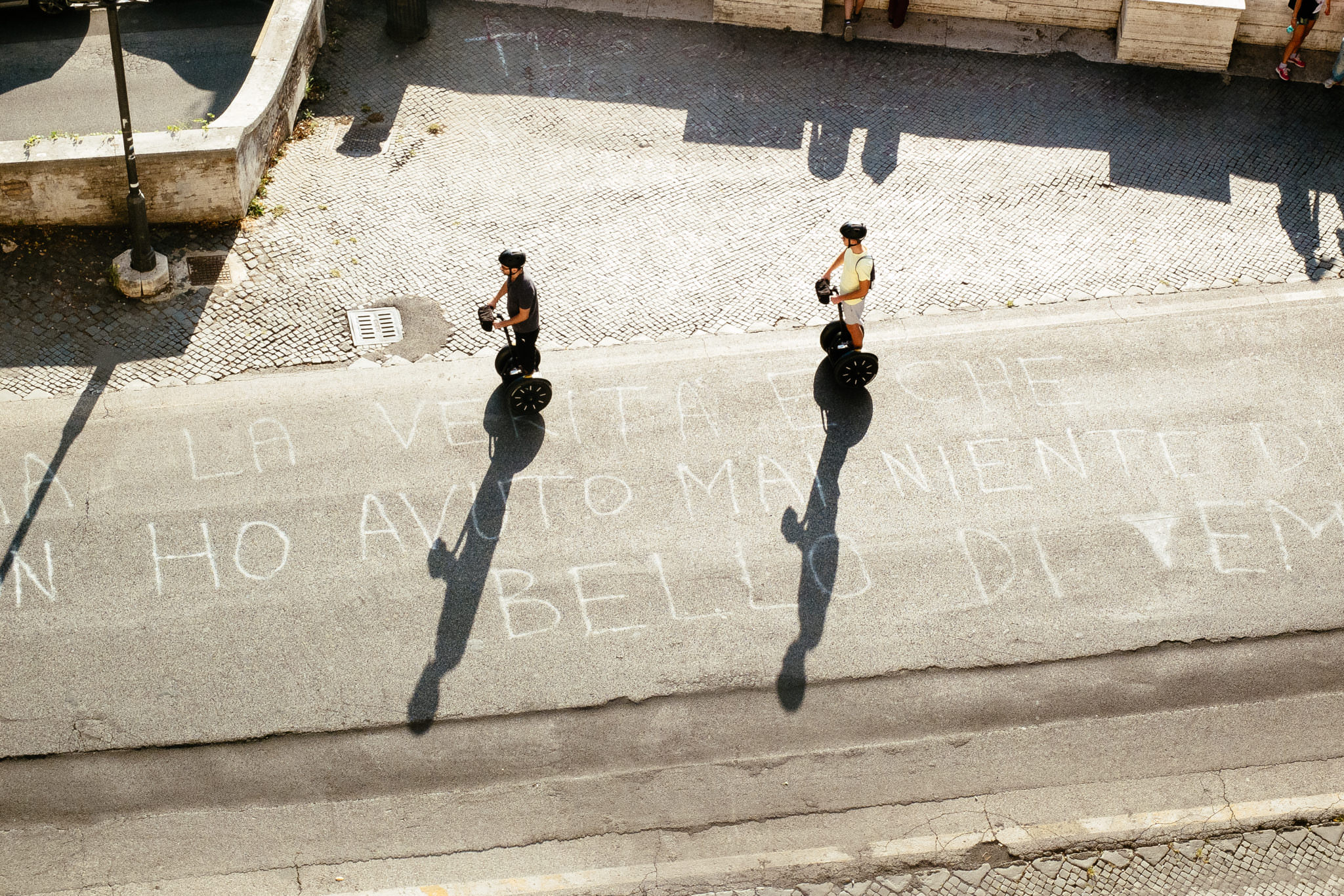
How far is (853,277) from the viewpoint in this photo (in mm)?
10664

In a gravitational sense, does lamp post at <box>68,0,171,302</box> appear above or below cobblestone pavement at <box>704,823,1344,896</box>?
above

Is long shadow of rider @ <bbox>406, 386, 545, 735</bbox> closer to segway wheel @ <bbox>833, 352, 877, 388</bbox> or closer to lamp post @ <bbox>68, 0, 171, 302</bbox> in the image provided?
segway wheel @ <bbox>833, 352, 877, 388</bbox>

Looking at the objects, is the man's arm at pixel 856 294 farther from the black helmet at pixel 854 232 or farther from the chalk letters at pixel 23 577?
the chalk letters at pixel 23 577

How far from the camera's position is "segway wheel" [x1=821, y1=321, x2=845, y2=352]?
11.1m

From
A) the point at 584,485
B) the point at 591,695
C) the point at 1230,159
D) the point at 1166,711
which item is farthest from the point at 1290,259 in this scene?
the point at 591,695

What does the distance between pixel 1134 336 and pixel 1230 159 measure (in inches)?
146

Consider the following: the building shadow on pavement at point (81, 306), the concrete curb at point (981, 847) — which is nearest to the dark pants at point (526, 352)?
the building shadow on pavement at point (81, 306)

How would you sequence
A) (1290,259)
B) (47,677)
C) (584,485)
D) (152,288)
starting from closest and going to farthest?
(47,677) < (584,485) < (152,288) < (1290,259)

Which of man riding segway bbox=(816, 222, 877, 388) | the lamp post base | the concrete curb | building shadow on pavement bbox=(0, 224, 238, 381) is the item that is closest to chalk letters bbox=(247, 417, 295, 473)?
building shadow on pavement bbox=(0, 224, 238, 381)

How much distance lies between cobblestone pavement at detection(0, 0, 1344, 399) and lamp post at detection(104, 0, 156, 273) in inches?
18.7

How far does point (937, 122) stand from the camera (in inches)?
569

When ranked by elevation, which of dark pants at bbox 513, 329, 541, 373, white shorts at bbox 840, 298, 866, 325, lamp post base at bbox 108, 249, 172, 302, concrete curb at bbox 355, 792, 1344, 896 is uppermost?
white shorts at bbox 840, 298, 866, 325

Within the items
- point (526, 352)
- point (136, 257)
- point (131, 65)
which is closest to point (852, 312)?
point (526, 352)

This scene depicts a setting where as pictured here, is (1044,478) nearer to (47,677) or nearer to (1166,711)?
(1166,711)
